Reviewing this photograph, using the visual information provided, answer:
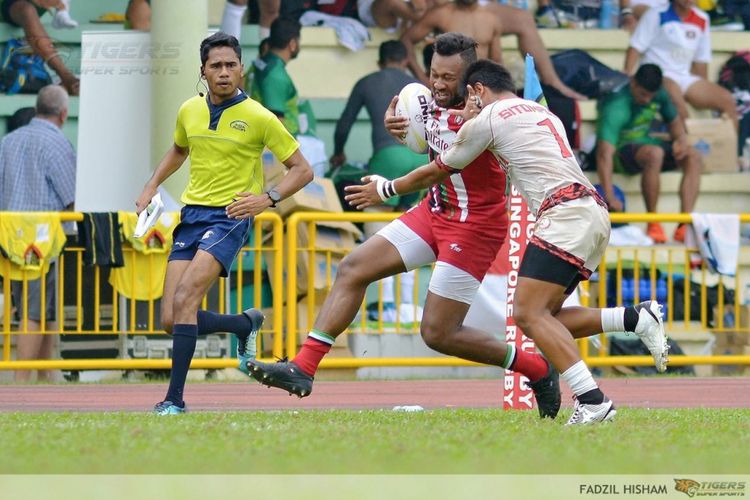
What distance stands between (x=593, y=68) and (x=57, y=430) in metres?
10.8

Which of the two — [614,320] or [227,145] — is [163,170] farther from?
[614,320]

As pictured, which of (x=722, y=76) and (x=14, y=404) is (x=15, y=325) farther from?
(x=722, y=76)

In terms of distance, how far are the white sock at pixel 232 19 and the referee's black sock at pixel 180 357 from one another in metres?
7.45

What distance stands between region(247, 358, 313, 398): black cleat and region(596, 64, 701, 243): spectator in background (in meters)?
8.52

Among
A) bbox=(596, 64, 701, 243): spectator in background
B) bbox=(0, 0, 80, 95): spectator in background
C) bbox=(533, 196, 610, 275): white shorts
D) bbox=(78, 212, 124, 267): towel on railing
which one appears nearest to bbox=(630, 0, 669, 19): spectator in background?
bbox=(596, 64, 701, 243): spectator in background

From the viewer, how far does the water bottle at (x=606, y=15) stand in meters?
17.8

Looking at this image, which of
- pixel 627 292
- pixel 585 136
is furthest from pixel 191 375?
pixel 585 136

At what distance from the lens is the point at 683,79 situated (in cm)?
1752

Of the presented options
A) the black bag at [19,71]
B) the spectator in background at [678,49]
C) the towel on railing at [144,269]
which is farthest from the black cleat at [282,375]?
the spectator in background at [678,49]

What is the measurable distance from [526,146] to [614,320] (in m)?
1.08

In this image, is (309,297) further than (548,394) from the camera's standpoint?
Yes

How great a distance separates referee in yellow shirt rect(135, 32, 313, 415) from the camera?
912cm

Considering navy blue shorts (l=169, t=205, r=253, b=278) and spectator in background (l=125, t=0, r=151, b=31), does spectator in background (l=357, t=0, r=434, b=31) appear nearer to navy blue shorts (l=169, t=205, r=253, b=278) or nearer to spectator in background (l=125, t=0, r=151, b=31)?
spectator in background (l=125, t=0, r=151, b=31)

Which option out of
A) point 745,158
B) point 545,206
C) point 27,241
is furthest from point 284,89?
point 545,206
